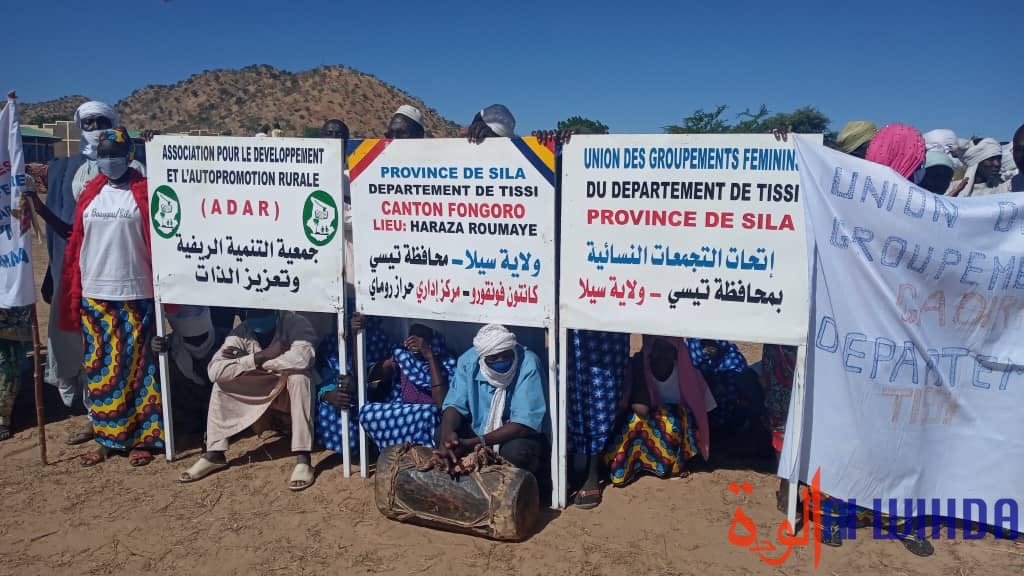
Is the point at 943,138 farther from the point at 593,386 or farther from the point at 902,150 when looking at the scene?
the point at 593,386

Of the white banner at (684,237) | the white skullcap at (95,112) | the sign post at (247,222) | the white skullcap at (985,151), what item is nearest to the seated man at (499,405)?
the white banner at (684,237)

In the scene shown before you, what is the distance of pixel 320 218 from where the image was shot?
15.4ft

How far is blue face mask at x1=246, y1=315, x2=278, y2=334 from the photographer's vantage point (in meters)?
5.20

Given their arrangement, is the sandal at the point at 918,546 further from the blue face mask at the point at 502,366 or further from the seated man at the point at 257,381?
the seated man at the point at 257,381

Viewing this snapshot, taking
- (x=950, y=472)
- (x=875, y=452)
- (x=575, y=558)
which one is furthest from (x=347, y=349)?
(x=950, y=472)

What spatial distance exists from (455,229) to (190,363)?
2.67m

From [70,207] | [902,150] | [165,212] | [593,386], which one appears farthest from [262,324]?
[902,150]

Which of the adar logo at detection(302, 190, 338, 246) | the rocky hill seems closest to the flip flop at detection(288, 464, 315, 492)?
the adar logo at detection(302, 190, 338, 246)

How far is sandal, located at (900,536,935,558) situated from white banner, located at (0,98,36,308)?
6007 mm

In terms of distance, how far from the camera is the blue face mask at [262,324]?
17.1ft

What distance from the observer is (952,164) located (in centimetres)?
449

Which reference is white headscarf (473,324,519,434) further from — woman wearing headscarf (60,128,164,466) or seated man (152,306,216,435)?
woman wearing headscarf (60,128,164,466)

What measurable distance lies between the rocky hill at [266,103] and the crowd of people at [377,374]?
5117 cm

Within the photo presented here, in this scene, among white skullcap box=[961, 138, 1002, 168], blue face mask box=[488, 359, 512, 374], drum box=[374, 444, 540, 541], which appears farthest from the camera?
white skullcap box=[961, 138, 1002, 168]
